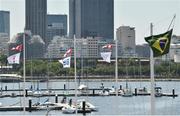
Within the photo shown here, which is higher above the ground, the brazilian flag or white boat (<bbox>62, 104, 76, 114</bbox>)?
the brazilian flag

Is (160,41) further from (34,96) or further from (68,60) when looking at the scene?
(34,96)

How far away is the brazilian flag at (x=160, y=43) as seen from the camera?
75.4 feet

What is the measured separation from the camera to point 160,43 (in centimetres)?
2298

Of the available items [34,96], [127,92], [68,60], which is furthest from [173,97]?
[68,60]

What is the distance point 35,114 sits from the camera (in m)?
67.0

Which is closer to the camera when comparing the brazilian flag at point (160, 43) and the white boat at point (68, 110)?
the brazilian flag at point (160, 43)

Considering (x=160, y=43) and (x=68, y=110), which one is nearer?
(x=160, y=43)

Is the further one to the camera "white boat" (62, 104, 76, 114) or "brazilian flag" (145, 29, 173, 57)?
"white boat" (62, 104, 76, 114)

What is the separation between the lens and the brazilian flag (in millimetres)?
22969

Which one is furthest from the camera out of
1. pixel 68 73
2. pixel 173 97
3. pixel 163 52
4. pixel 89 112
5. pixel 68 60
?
pixel 68 73

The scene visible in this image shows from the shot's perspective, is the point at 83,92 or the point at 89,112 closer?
the point at 89,112

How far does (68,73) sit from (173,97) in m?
93.8

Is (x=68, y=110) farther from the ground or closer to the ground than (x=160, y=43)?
closer to the ground

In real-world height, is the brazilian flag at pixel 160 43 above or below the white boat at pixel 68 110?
above
